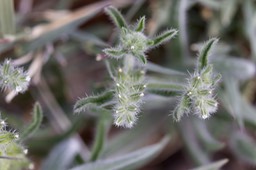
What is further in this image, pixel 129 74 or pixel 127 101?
pixel 129 74

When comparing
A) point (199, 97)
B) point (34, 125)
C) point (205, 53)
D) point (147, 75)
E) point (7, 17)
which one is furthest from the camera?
point (147, 75)

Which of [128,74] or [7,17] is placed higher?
[7,17]

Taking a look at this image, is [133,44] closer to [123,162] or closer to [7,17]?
[123,162]

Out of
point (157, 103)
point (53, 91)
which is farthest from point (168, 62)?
point (53, 91)

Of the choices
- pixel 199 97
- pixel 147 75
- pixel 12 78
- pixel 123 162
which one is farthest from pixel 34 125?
pixel 147 75

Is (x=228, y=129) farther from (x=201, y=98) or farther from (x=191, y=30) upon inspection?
(x=201, y=98)

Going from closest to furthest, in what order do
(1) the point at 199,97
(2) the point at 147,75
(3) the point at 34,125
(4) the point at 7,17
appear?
(1) the point at 199,97 < (3) the point at 34,125 < (4) the point at 7,17 < (2) the point at 147,75

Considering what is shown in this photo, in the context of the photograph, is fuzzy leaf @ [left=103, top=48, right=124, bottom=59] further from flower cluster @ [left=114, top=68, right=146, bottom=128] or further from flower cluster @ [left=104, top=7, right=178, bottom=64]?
flower cluster @ [left=114, top=68, right=146, bottom=128]

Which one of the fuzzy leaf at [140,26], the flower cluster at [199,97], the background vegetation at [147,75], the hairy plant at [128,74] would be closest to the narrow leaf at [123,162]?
the background vegetation at [147,75]
